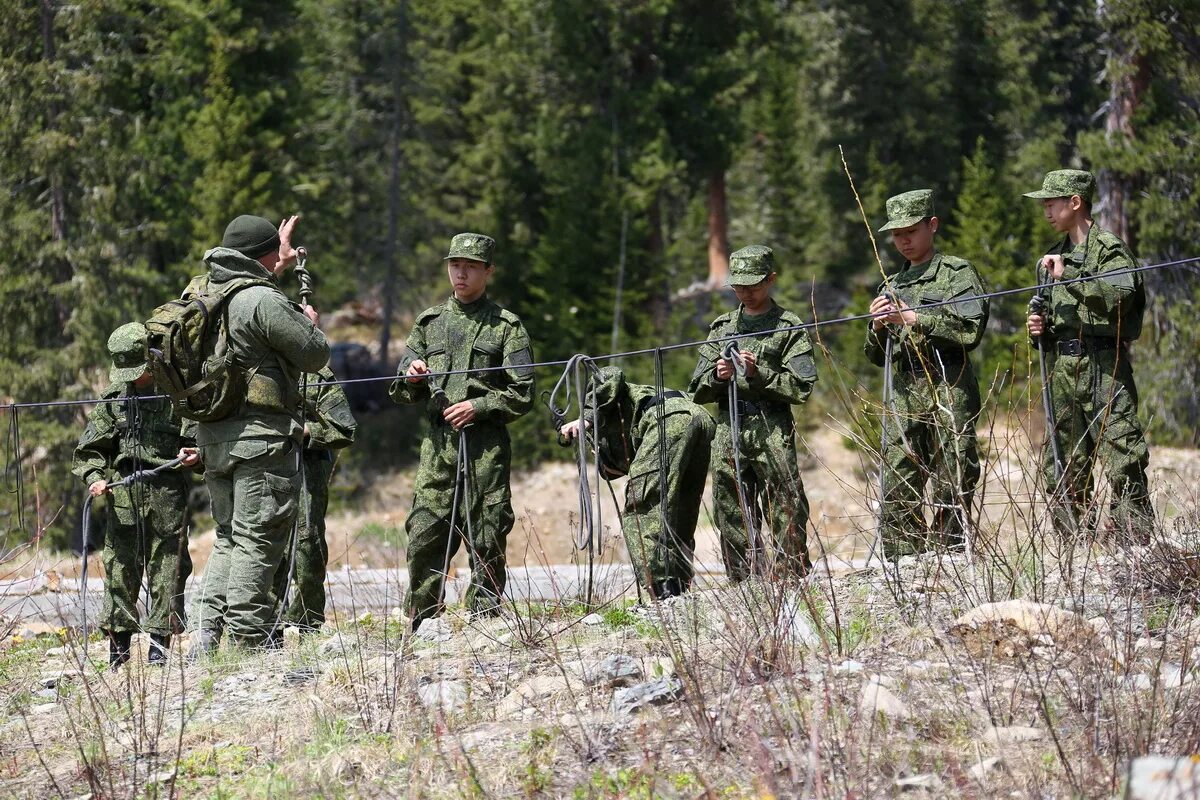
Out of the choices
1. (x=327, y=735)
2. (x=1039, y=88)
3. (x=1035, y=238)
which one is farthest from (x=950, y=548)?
(x=1039, y=88)

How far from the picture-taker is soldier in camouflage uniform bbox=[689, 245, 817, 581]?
768 centimetres

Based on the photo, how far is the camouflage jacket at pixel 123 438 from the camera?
827 cm

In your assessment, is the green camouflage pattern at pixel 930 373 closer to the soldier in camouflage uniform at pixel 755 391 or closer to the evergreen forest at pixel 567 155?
the soldier in camouflage uniform at pixel 755 391

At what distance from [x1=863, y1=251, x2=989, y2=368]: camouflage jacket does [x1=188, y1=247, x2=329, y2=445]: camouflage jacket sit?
279 centimetres

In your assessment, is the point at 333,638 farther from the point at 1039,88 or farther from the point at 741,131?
the point at 1039,88

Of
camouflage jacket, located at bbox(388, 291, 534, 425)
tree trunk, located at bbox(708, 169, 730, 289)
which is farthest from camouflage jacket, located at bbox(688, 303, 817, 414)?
tree trunk, located at bbox(708, 169, 730, 289)

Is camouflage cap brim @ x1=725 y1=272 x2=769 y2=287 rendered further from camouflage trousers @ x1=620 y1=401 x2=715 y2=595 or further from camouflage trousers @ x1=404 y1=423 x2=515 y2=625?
camouflage trousers @ x1=404 y1=423 x2=515 y2=625

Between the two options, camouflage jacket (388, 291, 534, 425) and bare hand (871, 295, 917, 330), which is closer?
bare hand (871, 295, 917, 330)

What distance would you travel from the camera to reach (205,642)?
6898 mm

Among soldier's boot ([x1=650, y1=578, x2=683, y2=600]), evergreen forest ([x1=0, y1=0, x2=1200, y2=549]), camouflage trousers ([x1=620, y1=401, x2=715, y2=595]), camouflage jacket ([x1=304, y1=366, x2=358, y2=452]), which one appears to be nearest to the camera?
soldier's boot ([x1=650, y1=578, x2=683, y2=600])

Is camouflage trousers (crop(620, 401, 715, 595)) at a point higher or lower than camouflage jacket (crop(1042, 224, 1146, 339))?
lower

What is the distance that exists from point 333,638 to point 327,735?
1.63m

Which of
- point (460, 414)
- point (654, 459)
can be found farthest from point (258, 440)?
point (654, 459)

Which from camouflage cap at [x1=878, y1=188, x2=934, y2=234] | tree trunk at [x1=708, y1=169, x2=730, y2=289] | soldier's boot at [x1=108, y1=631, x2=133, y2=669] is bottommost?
soldier's boot at [x1=108, y1=631, x2=133, y2=669]
